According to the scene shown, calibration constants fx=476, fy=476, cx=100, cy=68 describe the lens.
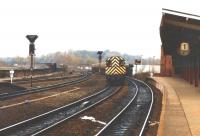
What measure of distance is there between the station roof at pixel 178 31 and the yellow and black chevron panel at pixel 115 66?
13.1 feet

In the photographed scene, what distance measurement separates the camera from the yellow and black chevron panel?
39.3 m

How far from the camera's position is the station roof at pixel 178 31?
24.2 m

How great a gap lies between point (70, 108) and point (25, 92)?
7.25m

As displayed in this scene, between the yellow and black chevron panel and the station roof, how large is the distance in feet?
13.1

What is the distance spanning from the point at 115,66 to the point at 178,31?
1020cm

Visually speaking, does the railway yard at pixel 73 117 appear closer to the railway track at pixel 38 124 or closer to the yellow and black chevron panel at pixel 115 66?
the railway track at pixel 38 124

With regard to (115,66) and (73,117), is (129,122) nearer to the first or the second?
(73,117)

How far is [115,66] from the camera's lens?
39375 mm

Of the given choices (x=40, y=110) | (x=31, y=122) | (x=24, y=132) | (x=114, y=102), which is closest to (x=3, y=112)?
(x=40, y=110)

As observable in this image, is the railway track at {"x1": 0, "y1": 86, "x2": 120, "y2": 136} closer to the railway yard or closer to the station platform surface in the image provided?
the railway yard

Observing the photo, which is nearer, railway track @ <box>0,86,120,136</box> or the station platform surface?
the station platform surface

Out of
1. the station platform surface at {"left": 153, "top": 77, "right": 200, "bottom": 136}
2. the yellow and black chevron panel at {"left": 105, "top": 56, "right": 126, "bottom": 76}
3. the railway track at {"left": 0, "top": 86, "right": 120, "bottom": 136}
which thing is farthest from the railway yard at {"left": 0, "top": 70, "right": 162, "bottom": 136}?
the yellow and black chevron panel at {"left": 105, "top": 56, "right": 126, "bottom": 76}

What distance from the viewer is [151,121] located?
17.1m

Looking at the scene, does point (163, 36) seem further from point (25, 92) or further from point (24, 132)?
point (24, 132)
